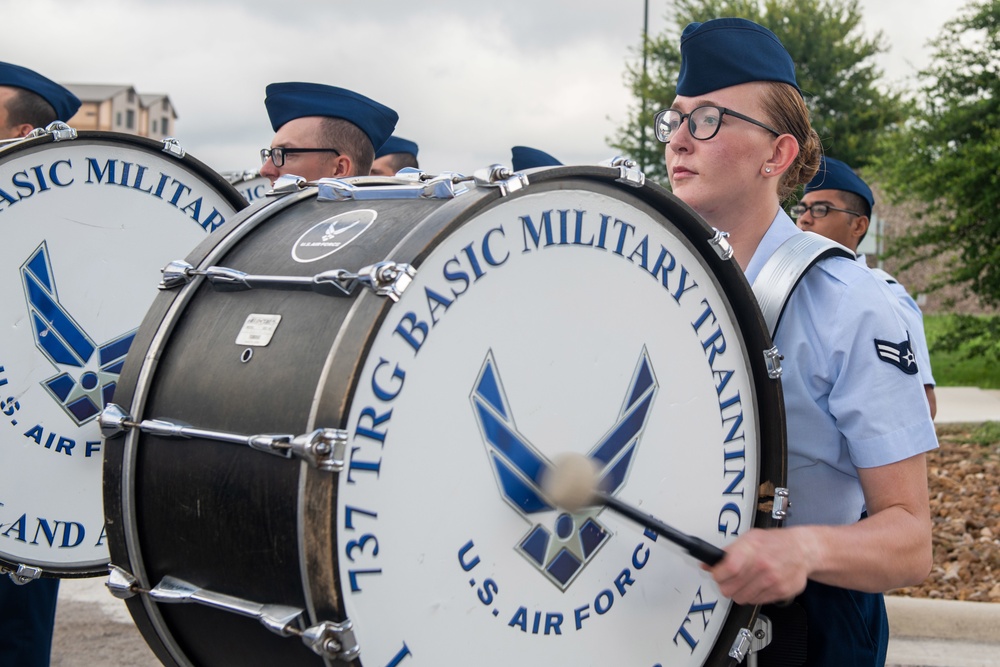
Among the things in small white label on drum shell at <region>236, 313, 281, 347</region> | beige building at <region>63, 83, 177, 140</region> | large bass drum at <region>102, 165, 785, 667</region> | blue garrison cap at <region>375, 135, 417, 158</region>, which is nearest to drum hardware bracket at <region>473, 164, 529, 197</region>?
large bass drum at <region>102, 165, 785, 667</region>

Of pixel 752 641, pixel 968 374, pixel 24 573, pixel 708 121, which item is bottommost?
pixel 968 374

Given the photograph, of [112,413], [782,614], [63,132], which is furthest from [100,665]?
[782,614]

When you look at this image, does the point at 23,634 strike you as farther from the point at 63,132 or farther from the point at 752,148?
the point at 752,148

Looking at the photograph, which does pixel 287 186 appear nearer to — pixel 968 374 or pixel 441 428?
pixel 441 428

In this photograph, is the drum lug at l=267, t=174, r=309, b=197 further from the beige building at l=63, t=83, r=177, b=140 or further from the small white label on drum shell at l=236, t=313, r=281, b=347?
the beige building at l=63, t=83, r=177, b=140

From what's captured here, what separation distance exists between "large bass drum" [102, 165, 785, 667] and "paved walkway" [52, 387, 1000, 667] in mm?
2476

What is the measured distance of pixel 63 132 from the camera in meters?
2.54

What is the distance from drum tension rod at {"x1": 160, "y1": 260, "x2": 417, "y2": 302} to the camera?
4.69ft

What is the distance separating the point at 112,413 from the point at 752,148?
1.25 m

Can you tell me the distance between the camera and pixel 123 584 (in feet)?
5.60

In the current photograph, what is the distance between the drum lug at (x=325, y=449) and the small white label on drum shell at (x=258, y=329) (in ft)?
0.80

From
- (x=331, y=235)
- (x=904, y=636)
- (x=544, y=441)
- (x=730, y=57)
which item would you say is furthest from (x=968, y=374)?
(x=331, y=235)

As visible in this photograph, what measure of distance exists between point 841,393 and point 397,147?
4.61 metres

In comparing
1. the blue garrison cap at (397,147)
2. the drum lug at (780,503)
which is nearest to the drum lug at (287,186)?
the drum lug at (780,503)
